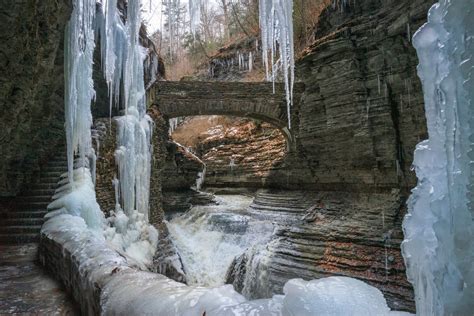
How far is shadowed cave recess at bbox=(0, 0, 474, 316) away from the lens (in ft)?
3.77

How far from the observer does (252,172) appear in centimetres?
1538

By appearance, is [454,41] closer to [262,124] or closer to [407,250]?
[407,250]

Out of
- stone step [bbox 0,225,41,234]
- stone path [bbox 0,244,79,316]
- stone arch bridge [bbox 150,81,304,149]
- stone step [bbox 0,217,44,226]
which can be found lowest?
stone path [bbox 0,244,79,316]

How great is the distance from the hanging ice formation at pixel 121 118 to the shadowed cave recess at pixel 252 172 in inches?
1.9

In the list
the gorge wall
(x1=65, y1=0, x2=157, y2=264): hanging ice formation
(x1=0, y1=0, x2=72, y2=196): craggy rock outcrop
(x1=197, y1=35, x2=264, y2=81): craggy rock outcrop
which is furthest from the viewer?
(x1=197, y1=35, x2=264, y2=81): craggy rock outcrop

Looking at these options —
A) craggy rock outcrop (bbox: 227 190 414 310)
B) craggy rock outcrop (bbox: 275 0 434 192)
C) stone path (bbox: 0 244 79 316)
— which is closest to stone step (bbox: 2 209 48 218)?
stone path (bbox: 0 244 79 316)

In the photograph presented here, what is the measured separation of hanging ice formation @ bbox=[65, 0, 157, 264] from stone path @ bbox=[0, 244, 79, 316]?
1.09m

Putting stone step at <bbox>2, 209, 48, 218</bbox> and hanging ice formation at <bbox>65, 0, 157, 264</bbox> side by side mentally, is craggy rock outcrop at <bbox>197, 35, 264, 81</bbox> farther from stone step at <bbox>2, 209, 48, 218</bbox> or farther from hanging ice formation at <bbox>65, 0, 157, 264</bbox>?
stone step at <bbox>2, 209, 48, 218</bbox>

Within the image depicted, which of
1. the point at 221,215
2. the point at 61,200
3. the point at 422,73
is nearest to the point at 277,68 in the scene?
the point at 221,215

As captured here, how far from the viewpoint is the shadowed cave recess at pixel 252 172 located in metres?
1.15

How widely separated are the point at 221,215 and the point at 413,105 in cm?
675

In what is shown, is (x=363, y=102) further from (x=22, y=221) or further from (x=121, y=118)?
(x=22, y=221)

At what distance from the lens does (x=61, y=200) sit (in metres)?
5.50

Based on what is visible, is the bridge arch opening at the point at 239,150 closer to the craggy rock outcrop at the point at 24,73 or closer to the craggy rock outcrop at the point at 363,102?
the craggy rock outcrop at the point at 363,102
